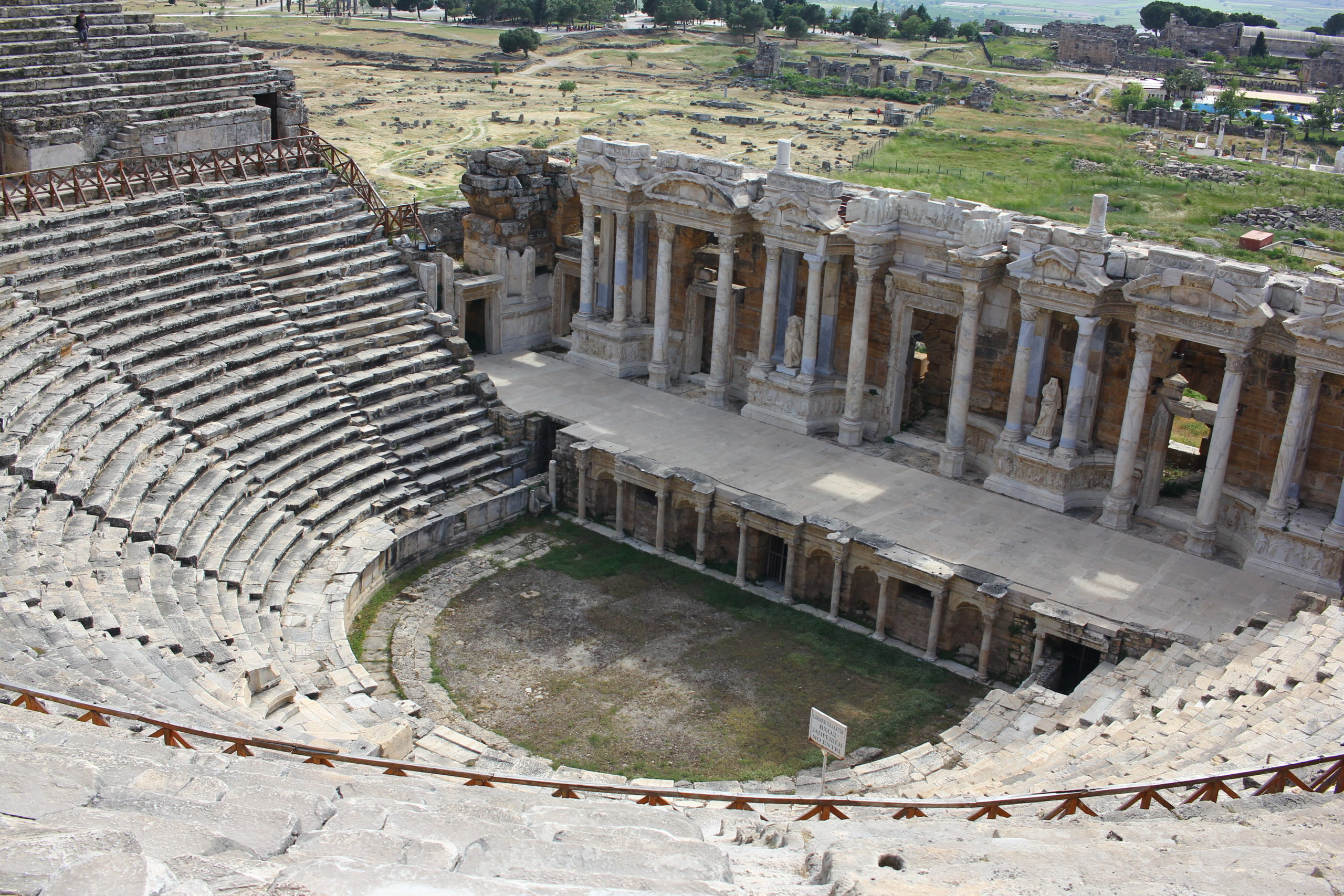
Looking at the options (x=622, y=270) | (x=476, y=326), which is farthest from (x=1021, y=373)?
(x=476, y=326)

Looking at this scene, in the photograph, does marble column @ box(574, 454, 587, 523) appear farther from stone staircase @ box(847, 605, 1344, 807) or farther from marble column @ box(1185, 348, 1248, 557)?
marble column @ box(1185, 348, 1248, 557)

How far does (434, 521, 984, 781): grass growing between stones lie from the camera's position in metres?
A: 19.1

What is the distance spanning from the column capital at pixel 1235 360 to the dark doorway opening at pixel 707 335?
11.2m

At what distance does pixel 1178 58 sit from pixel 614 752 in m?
93.6

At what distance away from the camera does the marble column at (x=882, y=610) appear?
22172 mm

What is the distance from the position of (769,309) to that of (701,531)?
18.0ft

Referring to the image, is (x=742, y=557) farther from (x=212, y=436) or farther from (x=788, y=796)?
(x=788, y=796)

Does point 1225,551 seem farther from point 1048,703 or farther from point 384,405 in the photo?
point 384,405

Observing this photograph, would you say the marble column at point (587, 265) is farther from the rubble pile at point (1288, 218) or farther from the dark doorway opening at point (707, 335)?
the rubble pile at point (1288, 218)

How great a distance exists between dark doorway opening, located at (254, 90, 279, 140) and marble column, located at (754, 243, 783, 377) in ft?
38.1

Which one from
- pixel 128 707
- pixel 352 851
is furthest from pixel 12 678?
pixel 352 851

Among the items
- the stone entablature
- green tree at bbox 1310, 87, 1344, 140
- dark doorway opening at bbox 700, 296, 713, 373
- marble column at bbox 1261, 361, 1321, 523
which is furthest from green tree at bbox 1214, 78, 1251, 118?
marble column at bbox 1261, 361, 1321, 523

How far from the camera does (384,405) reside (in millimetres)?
25500

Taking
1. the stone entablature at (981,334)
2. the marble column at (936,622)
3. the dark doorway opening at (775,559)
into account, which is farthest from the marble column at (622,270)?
the marble column at (936,622)
